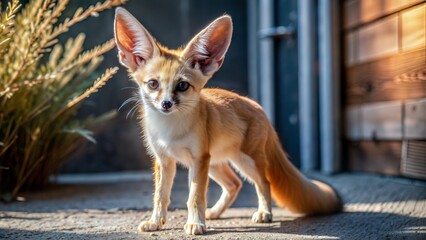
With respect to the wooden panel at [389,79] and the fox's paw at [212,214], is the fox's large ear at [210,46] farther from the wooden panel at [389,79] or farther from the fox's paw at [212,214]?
the wooden panel at [389,79]

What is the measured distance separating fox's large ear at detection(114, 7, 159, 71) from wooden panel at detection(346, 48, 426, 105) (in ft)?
6.28

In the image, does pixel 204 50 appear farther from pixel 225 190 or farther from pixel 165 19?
pixel 165 19

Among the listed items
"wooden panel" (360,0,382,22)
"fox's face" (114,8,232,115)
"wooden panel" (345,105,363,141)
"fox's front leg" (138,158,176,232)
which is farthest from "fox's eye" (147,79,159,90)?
"wooden panel" (345,105,363,141)

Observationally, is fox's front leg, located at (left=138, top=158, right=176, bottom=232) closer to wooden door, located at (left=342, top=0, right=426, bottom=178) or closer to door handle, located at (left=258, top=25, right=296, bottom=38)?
wooden door, located at (left=342, top=0, right=426, bottom=178)

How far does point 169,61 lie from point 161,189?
2.20 feet

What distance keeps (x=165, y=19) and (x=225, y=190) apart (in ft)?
9.18

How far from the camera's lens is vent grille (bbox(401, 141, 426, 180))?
3402mm

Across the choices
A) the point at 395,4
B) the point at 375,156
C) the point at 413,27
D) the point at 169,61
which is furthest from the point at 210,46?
the point at 375,156

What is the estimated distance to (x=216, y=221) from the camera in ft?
9.24

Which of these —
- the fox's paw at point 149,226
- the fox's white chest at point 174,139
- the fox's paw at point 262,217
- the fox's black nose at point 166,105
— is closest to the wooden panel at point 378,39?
the fox's paw at point 262,217

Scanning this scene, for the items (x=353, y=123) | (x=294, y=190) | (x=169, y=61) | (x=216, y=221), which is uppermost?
(x=169, y=61)

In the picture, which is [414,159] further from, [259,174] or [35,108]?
[35,108]

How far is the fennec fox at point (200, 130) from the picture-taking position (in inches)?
97.1

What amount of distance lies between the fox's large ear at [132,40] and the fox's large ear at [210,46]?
7.6 inches
